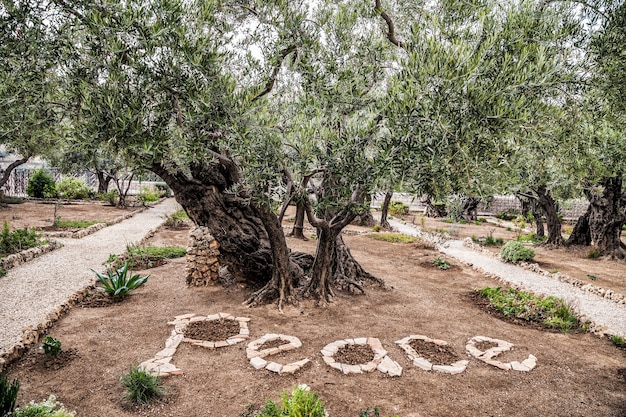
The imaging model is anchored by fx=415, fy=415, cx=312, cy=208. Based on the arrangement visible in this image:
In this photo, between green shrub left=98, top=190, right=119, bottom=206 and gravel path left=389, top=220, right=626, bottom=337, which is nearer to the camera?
gravel path left=389, top=220, right=626, bottom=337

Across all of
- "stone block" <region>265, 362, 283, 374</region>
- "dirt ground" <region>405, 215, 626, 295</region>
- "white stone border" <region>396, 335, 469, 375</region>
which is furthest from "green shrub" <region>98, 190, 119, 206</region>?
"white stone border" <region>396, 335, 469, 375</region>

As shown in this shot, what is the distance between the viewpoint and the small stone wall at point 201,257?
916 cm

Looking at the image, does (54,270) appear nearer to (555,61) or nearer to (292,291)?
(292,291)

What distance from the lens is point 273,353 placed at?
5.73m

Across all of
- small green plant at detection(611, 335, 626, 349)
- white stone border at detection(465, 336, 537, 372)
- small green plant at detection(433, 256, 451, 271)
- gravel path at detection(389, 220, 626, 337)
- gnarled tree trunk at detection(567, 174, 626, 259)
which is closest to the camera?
white stone border at detection(465, 336, 537, 372)

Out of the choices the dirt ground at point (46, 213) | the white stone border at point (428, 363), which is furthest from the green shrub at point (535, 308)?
the dirt ground at point (46, 213)

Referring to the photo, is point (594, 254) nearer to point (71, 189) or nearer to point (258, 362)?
point (258, 362)

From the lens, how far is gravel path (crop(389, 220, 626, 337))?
26.0 feet

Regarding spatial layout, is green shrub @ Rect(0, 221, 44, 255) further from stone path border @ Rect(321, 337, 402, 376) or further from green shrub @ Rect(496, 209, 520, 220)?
green shrub @ Rect(496, 209, 520, 220)

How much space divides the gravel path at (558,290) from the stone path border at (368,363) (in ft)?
14.2

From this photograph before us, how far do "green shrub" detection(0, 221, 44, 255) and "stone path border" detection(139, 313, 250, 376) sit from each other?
22.5 ft

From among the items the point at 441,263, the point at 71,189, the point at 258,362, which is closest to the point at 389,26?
the point at 258,362

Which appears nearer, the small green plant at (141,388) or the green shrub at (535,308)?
the small green plant at (141,388)

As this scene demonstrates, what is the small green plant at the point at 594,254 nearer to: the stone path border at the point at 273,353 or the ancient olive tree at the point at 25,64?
the stone path border at the point at 273,353
